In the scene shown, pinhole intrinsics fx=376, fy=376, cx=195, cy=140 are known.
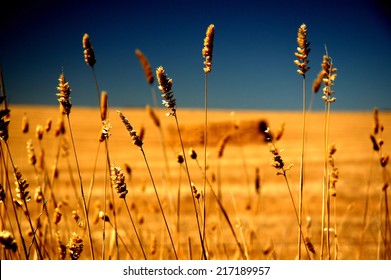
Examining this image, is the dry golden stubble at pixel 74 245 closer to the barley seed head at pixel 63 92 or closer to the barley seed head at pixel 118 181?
the barley seed head at pixel 118 181

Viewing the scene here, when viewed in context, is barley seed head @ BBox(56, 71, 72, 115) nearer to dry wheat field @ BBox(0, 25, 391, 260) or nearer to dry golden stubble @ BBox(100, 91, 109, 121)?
dry wheat field @ BBox(0, 25, 391, 260)

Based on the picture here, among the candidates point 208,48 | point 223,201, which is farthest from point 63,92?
point 223,201

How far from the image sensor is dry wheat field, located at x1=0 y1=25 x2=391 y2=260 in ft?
2.88

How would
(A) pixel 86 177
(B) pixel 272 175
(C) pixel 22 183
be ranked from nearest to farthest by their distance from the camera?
(C) pixel 22 183 → (A) pixel 86 177 → (B) pixel 272 175

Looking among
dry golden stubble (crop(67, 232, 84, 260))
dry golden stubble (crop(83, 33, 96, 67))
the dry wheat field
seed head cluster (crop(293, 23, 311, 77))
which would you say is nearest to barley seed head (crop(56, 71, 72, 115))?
the dry wheat field

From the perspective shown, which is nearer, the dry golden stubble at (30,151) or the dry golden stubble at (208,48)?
the dry golden stubble at (208,48)

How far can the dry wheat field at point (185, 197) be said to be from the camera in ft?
2.88

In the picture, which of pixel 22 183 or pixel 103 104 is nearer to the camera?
pixel 22 183

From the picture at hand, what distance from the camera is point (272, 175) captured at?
4008mm

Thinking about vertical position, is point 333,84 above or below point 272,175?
above

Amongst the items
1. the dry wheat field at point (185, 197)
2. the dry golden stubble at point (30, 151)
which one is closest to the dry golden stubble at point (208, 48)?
the dry wheat field at point (185, 197)
